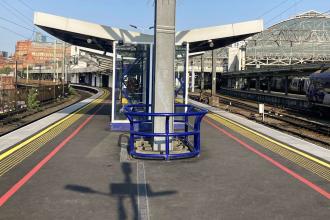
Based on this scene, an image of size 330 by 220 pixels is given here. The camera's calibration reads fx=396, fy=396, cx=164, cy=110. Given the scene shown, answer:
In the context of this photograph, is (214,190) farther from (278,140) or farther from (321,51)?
(321,51)

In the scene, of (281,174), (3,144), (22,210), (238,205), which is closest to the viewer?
(22,210)

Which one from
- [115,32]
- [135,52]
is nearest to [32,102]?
[115,32]

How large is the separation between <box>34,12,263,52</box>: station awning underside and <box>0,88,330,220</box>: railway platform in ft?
14.9

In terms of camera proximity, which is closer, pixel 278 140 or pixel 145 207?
pixel 145 207

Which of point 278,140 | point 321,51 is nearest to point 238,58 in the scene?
point 321,51

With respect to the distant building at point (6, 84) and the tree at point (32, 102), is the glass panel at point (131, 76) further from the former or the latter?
the distant building at point (6, 84)

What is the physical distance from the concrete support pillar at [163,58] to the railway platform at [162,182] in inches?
65.4

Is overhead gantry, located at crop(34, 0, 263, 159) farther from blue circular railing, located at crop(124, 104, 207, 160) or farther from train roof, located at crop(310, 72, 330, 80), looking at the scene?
train roof, located at crop(310, 72, 330, 80)

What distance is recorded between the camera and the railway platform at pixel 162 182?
6125 millimetres

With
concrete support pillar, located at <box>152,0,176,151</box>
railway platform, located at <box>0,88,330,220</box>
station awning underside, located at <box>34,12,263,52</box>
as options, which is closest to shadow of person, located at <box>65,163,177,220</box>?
railway platform, located at <box>0,88,330,220</box>

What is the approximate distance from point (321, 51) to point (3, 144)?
89.6 meters

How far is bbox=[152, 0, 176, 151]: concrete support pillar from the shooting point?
10719 mm

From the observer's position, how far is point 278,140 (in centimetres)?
1330

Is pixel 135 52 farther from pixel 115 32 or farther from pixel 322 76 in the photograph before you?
pixel 322 76
